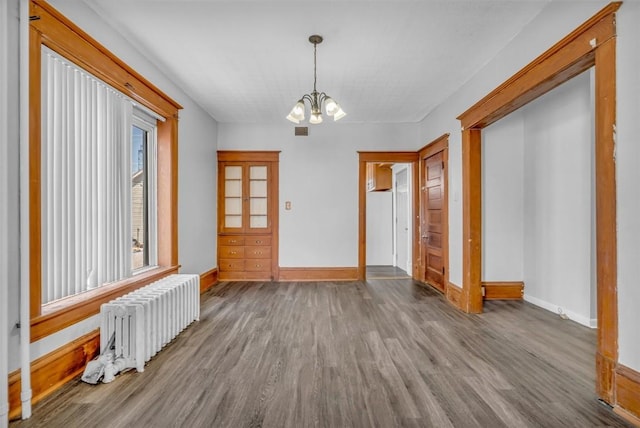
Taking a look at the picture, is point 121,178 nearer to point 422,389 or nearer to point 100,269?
point 100,269

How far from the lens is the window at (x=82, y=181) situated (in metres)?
2.19

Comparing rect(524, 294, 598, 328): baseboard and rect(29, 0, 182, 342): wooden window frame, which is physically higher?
rect(29, 0, 182, 342): wooden window frame

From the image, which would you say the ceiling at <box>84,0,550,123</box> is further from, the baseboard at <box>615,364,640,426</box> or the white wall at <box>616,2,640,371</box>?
the baseboard at <box>615,364,640,426</box>

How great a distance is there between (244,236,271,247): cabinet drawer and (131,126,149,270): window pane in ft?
6.69

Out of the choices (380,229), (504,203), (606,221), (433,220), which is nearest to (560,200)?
(504,203)

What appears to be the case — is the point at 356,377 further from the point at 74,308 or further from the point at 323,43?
the point at 323,43

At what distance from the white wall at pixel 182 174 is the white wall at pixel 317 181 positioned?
2.97ft

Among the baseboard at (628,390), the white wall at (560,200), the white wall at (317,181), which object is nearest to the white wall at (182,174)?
the white wall at (317,181)

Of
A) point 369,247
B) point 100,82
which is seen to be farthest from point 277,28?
point 369,247

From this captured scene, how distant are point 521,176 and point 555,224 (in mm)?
789

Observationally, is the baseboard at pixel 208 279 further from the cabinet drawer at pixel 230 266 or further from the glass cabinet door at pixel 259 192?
the glass cabinet door at pixel 259 192

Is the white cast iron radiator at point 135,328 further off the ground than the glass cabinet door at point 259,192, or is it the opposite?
the glass cabinet door at point 259,192

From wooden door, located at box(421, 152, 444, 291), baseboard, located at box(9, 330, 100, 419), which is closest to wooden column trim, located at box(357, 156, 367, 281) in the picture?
wooden door, located at box(421, 152, 444, 291)

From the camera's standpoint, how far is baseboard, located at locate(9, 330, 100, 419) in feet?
5.90
